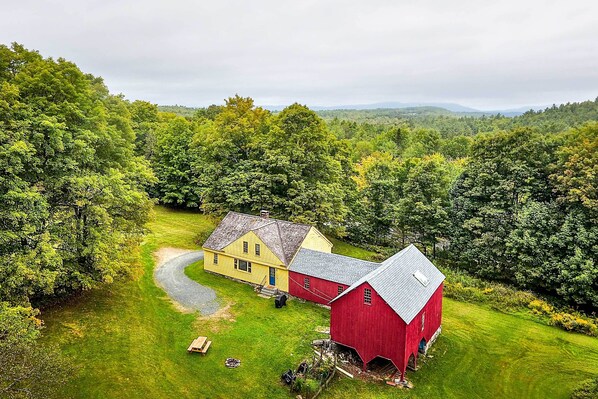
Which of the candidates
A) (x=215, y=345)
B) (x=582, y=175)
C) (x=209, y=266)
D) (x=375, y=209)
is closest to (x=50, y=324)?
(x=215, y=345)

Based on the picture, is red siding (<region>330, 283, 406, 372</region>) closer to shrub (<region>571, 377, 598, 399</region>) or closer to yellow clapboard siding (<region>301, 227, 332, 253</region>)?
shrub (<region>571, 377, 598, 399</region>)

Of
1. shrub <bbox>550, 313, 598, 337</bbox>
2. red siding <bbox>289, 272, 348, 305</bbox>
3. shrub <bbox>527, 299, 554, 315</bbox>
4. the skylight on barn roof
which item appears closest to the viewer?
the skylight on barn roof

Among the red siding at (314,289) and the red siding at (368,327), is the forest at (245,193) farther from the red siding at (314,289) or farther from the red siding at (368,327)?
the red siding at (368,327)

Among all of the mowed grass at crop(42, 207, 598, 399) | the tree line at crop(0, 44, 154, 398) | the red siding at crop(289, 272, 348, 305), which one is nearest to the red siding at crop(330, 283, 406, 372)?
the mowed grass at crop(42, 207, 598, 399)

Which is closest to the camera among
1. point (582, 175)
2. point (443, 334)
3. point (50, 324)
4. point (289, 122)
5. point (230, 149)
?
point (50, 324)

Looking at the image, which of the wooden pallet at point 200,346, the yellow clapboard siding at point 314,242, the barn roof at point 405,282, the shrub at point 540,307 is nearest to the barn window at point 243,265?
the yellow clapboard siding at point 314,242

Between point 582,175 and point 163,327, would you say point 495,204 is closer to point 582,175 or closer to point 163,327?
point 582,175

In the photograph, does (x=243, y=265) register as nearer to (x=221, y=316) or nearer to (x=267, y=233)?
(x=267, y=233)
